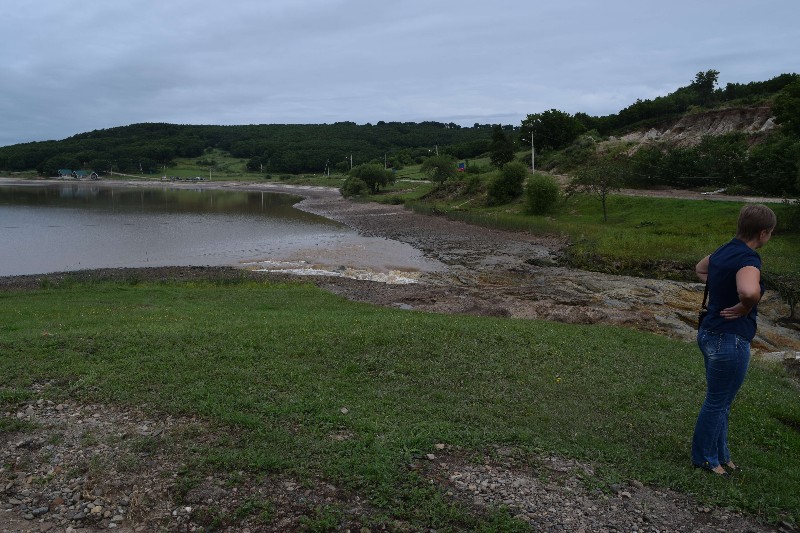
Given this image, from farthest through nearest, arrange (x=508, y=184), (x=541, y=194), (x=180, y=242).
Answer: (x=508, y=184), (x=541, y=194), (x=180, y=242)

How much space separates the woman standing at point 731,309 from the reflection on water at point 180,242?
28562 millimetres


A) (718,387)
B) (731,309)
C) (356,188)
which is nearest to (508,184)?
(356,188)

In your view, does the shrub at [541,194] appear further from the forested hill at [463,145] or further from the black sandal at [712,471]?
the black sandal at [712,471]

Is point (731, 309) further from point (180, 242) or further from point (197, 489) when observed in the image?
point (180, 242)

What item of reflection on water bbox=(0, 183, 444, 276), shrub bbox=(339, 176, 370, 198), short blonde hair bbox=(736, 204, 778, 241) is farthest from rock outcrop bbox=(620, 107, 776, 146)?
short blonde hair bbox=(736, 204, 778, 241)

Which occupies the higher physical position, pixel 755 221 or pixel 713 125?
pixel 713 125

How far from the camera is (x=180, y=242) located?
46.6m

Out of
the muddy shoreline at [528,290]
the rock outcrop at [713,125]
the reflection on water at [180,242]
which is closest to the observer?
the muddy shoreline at [528,290]

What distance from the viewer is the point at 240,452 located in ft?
22.5

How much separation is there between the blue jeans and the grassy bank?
317 millimetres

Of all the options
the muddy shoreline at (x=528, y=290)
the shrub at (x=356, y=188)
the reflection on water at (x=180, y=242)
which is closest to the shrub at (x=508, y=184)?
the muddy shoreline at (x=528, y=290)

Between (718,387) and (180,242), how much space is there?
45.9 m

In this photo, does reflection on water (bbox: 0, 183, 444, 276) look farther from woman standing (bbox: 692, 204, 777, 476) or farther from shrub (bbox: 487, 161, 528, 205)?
woman standing (bbox: 692, 204, 777, 476)

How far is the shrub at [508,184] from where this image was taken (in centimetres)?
6338
